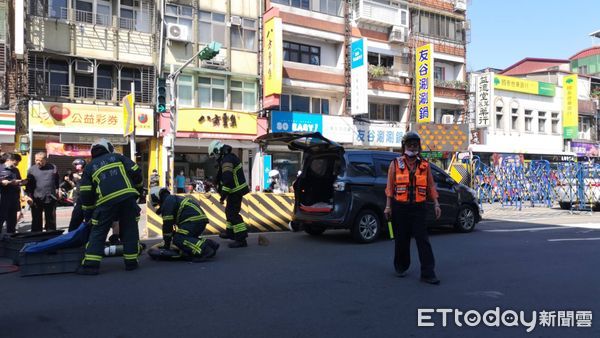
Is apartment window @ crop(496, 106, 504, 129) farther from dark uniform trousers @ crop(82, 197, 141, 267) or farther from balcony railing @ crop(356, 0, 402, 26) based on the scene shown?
dark uniform trousers @ crop(82, 197, 141, 267)

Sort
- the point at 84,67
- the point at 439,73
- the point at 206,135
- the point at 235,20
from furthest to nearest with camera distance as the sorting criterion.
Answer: the point at 439,73, the point at 235,20, the point at 206,135, the point at 84,67

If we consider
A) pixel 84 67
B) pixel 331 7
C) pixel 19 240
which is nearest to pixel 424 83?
pixel 331 7

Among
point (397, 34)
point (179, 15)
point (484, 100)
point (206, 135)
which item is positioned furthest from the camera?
point (484, 100)

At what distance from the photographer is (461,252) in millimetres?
8109

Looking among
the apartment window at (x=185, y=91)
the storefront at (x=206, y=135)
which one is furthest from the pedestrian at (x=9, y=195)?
the apartment window at (x=185, y=91)

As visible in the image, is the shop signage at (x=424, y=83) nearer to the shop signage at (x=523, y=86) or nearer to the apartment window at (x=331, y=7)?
the apartment window at (x=331, y=7)

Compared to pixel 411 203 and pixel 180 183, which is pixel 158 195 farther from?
pixel 180 183

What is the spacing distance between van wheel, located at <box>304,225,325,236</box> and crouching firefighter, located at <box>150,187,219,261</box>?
3.07 meters

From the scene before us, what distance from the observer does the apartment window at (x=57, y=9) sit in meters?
20.0

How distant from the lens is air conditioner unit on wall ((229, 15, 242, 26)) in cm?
2409

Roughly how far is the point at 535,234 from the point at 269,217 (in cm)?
591

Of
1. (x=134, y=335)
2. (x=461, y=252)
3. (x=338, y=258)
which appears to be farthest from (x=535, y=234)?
(x=134, y=335)

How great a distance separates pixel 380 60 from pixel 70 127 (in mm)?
18173

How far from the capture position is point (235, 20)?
24.2 meters
